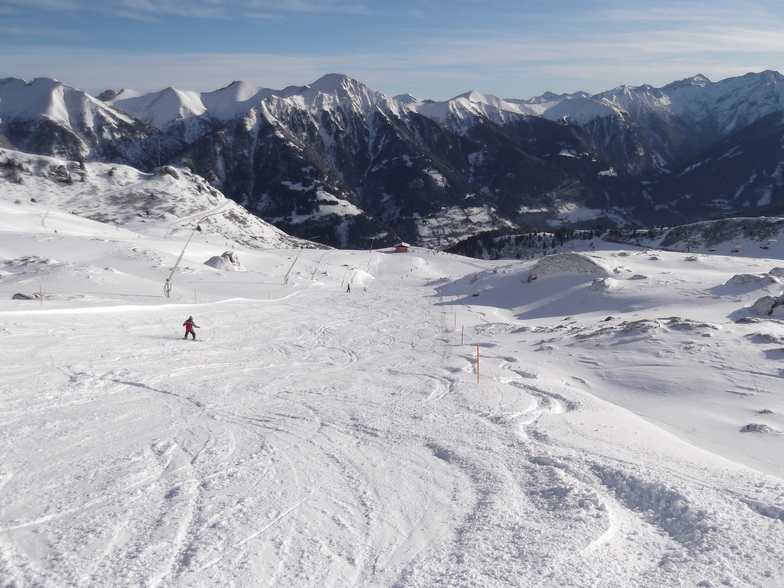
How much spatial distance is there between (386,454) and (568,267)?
33711mm

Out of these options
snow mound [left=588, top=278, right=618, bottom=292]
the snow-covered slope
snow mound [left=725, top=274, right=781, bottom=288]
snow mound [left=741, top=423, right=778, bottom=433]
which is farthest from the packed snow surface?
the snow-covered slope

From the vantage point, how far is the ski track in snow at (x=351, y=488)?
6.11m

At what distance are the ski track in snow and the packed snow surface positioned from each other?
39 millimetres

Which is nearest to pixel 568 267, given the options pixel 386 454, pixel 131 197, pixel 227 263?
pixel 386 454

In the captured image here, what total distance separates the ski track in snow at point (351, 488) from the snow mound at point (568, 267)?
25445mm

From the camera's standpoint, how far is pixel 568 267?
131 ft

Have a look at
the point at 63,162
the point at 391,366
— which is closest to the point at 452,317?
the point at 391,366

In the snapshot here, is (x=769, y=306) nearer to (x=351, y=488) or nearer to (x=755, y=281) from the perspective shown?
(x=755, y=281)

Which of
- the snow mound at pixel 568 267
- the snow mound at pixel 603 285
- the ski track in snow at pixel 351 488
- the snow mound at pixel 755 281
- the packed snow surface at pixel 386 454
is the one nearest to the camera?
the ski track in snow at pixel 351 488

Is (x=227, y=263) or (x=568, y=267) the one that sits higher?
(x=568, y=267)

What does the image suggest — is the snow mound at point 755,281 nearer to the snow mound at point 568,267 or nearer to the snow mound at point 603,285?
the snow mound at point 603,285

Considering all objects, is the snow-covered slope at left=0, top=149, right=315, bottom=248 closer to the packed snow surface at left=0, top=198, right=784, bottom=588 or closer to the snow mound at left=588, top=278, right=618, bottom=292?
the snow mound at left=588, top=278, right=618, bottom=292

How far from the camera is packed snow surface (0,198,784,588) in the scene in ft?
20.5

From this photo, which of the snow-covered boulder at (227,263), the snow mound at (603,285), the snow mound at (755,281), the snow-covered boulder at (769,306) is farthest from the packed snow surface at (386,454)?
the snow-covered boulder at (227,263)
